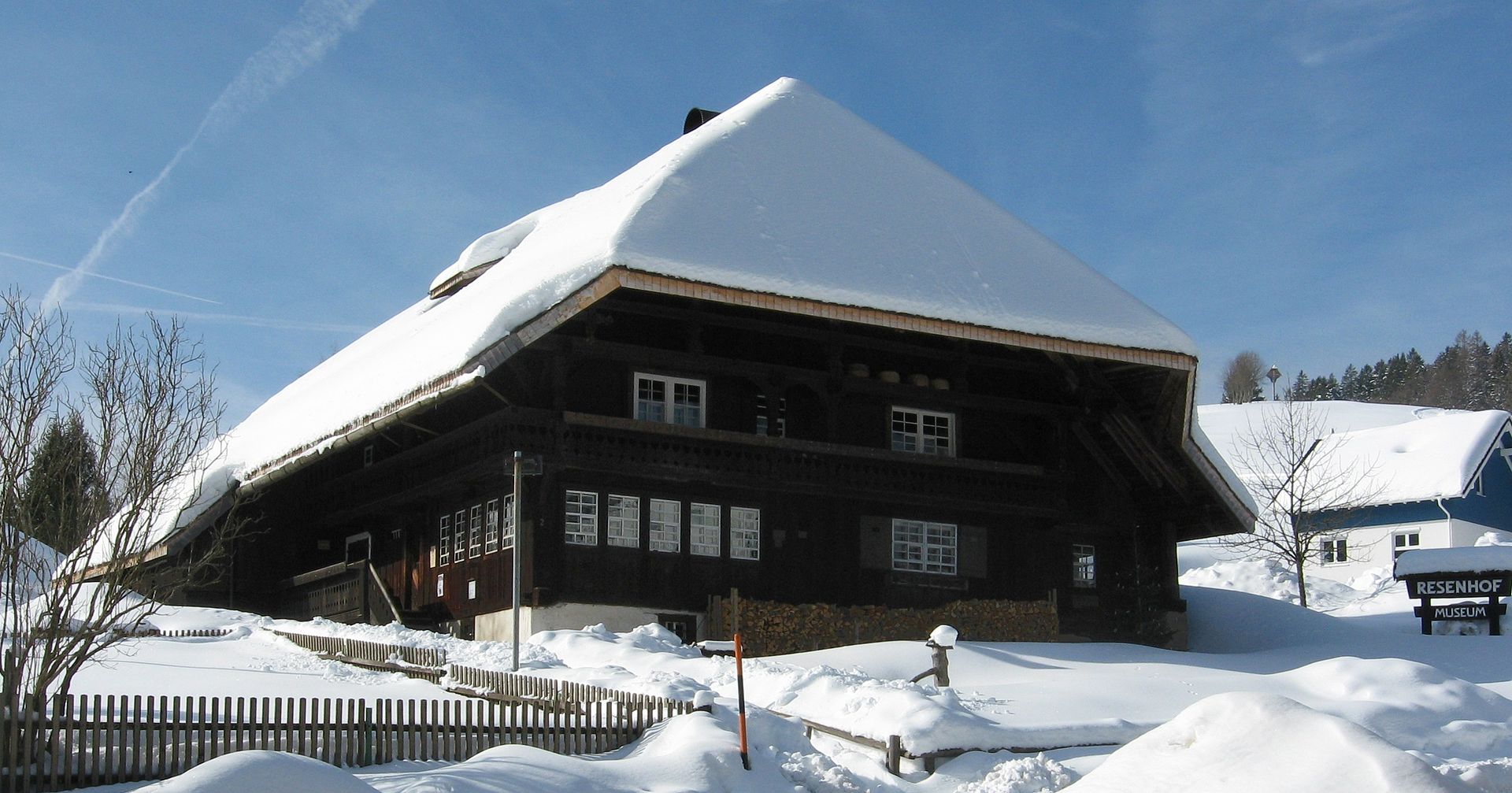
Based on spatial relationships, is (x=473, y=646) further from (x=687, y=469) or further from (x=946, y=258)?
(x=946, y=258)

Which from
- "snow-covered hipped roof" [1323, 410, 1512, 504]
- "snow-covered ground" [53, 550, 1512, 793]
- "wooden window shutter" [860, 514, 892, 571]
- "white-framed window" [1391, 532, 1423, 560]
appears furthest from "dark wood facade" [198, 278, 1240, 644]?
"snow-covered hipped roof" [1323, 410, 1512, 504]

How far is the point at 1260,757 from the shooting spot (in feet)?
28.5

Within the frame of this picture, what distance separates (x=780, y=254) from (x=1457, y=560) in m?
13.1

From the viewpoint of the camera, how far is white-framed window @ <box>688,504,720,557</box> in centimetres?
2769

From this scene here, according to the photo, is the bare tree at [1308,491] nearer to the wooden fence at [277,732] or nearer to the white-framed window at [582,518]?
the white-framed window at [582,518]

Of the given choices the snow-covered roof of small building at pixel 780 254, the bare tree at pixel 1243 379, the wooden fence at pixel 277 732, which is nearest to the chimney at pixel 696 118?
the snow-covered roof of small building at pixel 780 254

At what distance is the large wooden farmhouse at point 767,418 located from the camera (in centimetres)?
2622

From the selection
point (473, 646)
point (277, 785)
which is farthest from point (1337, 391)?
point (277, 785)

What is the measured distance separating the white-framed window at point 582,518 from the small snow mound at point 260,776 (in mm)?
15754

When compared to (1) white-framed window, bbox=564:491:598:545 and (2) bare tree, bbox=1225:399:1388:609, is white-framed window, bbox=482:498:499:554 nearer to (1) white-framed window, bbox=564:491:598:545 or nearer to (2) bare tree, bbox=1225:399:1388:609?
(1) white-framed window, bbox=564:491:598:545

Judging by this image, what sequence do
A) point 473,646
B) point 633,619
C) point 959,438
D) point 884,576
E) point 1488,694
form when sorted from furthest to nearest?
point 959,438 → point 884,576 → point 633,619 → point 473,646 → point 1488,694

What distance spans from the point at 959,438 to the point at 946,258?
421cm

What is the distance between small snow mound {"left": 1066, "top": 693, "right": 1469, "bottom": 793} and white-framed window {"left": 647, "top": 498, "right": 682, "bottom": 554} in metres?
18.3

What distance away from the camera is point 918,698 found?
16625mm
